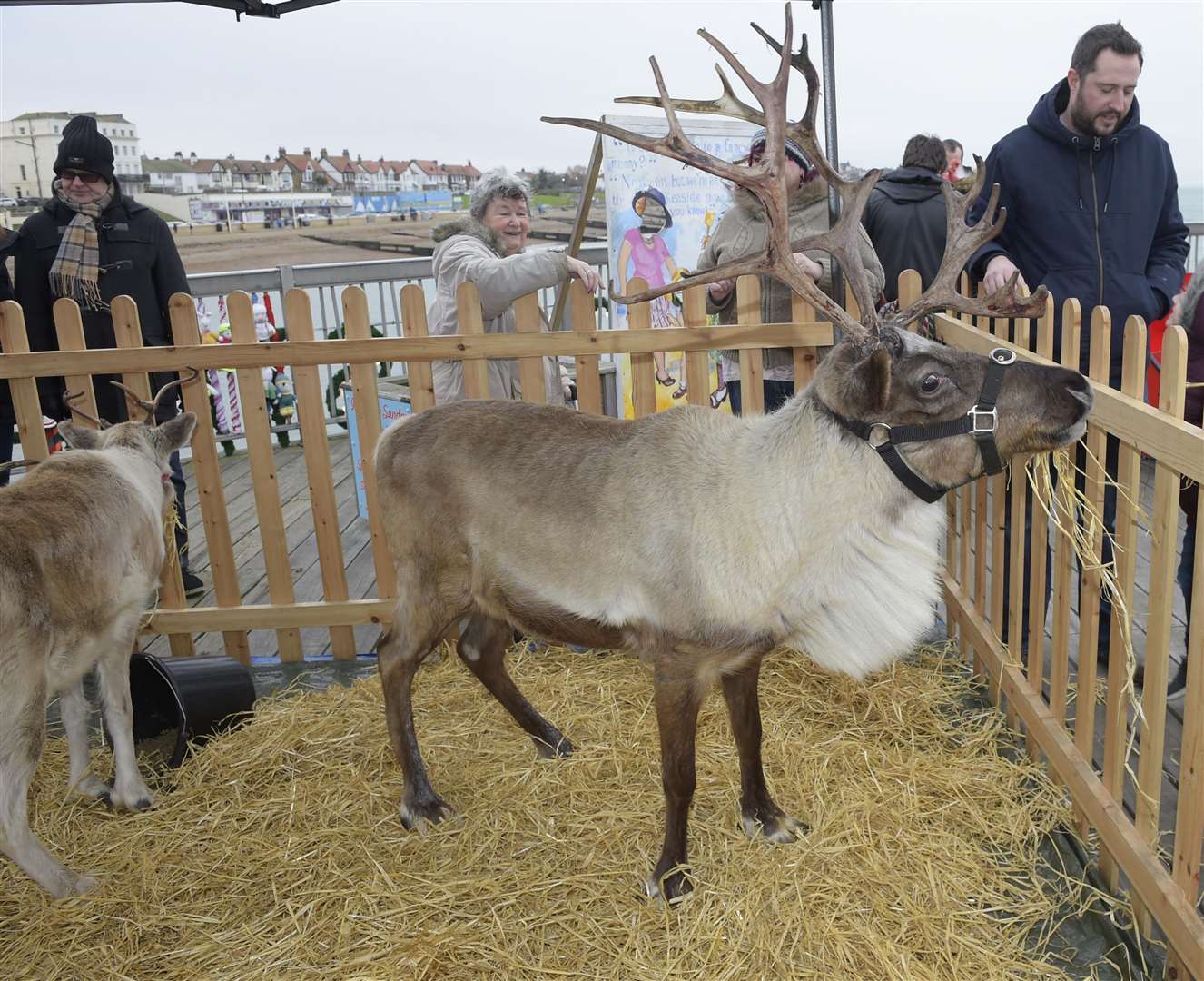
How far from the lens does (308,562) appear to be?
5.62m

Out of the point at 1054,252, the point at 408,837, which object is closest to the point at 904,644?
the point at 408,837

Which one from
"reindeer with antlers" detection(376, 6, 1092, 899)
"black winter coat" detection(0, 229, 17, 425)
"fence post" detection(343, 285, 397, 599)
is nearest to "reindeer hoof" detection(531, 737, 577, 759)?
"reindeer with antlers" detection(376, 6, 1092, 899)

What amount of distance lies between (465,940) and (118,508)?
1.74 meters

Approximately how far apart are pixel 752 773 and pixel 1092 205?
8.07 feet

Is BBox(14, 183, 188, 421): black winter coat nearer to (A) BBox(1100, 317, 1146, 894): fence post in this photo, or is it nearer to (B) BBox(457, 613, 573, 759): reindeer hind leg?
(B) BBox(457, 613, 573, 759): reindeer hind leg

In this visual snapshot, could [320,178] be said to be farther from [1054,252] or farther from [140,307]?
[1054,252]

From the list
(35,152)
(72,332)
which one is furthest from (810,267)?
(35,152)

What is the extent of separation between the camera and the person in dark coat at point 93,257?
181 inches

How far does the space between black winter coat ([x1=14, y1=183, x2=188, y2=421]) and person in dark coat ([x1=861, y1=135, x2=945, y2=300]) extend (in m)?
3.47

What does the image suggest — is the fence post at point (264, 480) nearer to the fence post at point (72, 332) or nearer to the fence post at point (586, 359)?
the fence post at point (72, 332)

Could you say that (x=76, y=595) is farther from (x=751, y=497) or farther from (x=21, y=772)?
(x=751, y=497)

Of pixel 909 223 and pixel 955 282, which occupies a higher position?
pixel 909 223

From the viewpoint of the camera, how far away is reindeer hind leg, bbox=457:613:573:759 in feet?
10.9

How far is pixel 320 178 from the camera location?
9.23m
